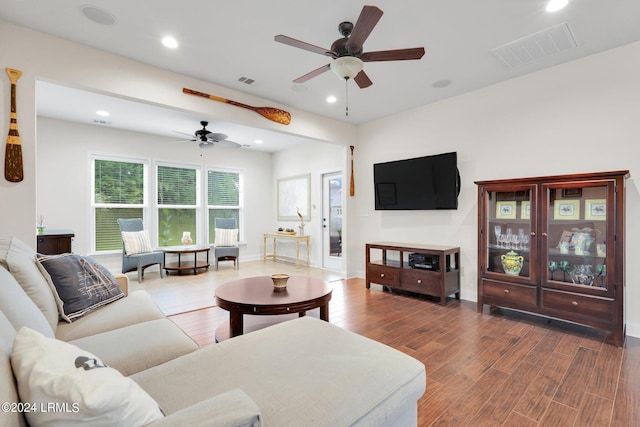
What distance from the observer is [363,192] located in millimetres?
5336

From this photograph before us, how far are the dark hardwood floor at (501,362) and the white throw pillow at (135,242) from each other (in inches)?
96.3

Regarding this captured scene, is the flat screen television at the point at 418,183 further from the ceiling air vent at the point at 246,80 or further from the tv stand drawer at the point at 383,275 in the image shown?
the ceiling air vent at the point at 246,80

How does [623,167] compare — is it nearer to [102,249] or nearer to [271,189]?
[271,189]

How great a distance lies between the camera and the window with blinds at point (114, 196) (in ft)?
18.4

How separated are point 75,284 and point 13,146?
4.98ft

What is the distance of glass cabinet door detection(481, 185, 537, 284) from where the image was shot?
312cm

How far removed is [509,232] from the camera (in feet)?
11.0

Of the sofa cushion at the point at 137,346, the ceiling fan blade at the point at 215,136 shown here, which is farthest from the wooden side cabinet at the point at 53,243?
the sofa cushion at the point at 137,346

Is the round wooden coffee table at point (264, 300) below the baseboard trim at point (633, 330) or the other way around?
the other way around

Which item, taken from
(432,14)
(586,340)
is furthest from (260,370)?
(586,340)

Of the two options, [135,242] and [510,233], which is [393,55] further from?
[135,242]

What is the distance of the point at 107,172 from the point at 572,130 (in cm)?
713

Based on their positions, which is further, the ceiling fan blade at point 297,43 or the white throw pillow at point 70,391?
the ceiling fan blade at point 297,43

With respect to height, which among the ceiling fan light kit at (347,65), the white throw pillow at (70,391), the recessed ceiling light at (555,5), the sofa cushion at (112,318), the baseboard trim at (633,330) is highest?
the recessed ceiling light at (555,5)
